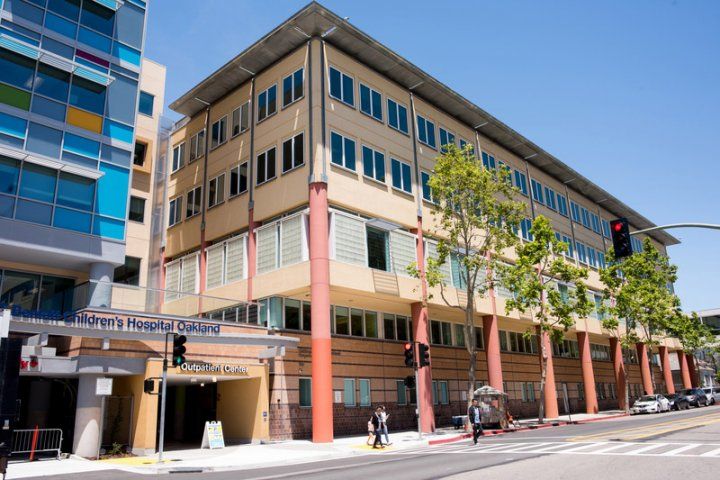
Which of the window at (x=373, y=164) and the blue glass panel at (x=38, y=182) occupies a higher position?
the window at (x=373, y=164)

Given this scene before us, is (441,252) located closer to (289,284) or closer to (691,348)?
(289,284)

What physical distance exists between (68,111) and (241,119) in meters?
11.6

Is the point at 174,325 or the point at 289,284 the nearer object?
the point at 174,325

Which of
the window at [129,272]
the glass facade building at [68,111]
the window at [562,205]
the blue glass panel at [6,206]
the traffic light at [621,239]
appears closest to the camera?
the traffic light at [621,239]

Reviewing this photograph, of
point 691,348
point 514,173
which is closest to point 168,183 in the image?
point 514,173

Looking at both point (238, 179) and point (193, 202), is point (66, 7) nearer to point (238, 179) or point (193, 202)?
point (238, 179)

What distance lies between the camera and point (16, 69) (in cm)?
2522

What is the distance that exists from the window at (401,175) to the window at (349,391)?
39.2 feet

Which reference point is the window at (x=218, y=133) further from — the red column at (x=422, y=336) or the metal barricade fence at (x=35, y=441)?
the metal barricade fence at (x=35, y=441)

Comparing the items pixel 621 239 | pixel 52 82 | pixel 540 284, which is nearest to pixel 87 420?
pixel 52 82

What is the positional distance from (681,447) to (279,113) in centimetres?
2554

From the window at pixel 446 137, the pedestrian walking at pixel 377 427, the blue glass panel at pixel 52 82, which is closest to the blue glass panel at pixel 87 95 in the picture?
the blue glass panel at pixel 52 82

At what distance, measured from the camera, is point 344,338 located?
32.2m

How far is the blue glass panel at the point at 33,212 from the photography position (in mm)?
24266
